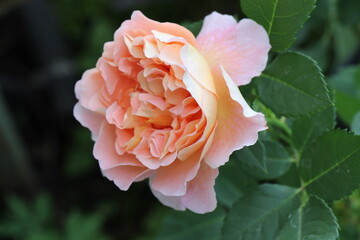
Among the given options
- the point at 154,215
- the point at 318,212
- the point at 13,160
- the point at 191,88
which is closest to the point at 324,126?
the point at 318,212

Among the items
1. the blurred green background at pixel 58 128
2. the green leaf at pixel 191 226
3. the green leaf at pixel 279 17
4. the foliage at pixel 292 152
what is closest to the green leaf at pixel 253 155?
the foliage at pixel 292 152

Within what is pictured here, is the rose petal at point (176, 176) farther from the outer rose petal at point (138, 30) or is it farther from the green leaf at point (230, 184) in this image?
the green leaf at point (230, 184)

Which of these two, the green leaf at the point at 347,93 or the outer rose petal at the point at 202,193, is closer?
the outer rose petal at the point at 202,193

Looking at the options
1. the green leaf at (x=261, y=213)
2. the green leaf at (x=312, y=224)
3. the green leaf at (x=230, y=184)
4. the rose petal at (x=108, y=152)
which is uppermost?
the rose petal at (x=108, y=152)

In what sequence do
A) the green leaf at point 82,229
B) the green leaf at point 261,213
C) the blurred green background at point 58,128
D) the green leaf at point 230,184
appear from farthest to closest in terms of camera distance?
the blurred green background at point 58,128 → the green leaf at point 82,229 → the green leaf at point 230,184 → the green leaf at point 261,213

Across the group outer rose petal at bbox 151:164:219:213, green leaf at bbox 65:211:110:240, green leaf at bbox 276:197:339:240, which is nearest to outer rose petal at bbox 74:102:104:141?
outer rose petal at bbox 151:164:219:213

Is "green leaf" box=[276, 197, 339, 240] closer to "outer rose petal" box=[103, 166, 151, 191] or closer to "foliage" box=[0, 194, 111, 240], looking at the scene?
"outer rose petal" box=[103, 166, 151, 191]

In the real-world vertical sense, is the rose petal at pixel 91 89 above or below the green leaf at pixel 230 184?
above

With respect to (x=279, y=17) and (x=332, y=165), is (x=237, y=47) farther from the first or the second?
(x=332, y=165)
